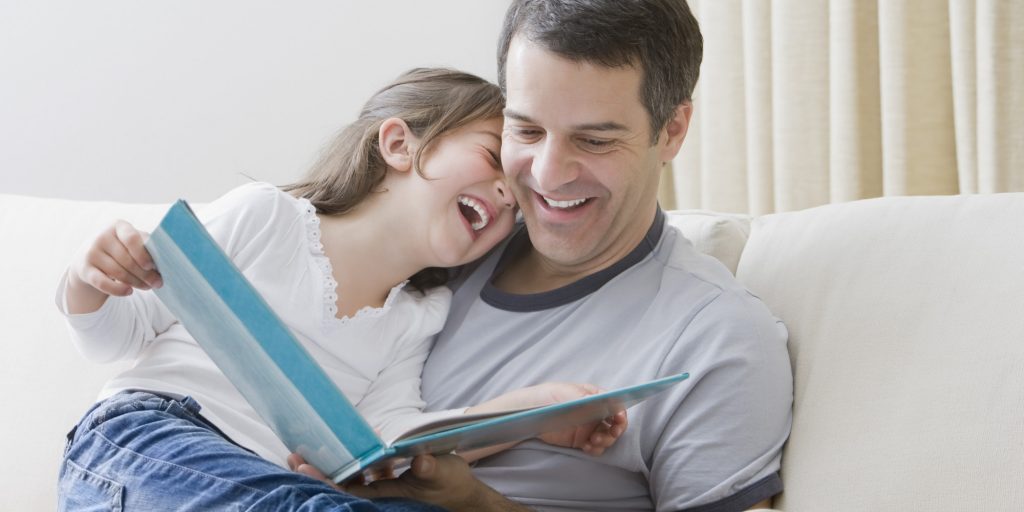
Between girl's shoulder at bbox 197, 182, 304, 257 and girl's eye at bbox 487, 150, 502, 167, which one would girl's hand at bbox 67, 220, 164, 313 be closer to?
girl's shoulder at bbox 197, 182, 304, 257

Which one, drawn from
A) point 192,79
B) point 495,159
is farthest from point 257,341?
point 192,79

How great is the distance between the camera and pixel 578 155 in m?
1.49

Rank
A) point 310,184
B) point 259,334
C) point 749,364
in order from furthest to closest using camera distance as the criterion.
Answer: point 310,184, point 749,364, point 259,334

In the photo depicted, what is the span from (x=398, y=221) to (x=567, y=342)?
12.9 inches

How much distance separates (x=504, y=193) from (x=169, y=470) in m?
0.64

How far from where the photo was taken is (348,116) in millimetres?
3111

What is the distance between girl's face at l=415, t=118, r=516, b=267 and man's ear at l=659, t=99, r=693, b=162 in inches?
9.4

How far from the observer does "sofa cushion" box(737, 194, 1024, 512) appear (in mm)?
1243

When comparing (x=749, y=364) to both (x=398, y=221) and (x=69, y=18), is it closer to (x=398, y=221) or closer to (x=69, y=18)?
(x=398, y=221)

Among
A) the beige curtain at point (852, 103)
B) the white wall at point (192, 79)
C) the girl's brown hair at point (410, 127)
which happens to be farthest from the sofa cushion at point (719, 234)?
the white wall at point (192, 79)

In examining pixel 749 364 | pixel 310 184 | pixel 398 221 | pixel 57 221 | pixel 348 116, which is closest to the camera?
pixel 749 364

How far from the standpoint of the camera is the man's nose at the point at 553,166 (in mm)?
1463

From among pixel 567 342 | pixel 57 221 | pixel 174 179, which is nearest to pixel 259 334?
pixel 567 342

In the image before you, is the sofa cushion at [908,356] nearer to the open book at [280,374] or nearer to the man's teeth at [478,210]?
the open book at [280,374]
